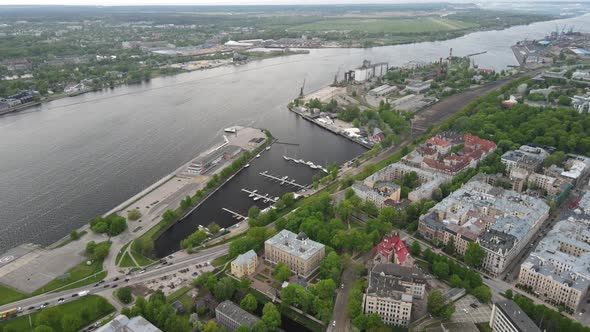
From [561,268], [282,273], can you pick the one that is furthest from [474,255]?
[282,273]

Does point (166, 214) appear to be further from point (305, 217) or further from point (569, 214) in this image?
point (569, 214)

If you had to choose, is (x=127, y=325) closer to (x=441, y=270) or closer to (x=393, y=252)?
(x=393, y=252)

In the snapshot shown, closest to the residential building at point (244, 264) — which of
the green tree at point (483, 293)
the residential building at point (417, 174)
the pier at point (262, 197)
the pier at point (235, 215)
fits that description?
the pier at point (235, 215)

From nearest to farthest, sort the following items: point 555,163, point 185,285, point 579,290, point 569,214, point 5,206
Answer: point 579,290
point 185,285
point 569,214
point 5,206
point 555,163

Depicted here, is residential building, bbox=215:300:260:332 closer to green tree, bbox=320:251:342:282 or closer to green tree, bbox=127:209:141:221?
green tree, bbox=320:251:342:282

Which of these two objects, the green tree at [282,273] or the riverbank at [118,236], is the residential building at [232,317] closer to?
the green tree at [282,273]

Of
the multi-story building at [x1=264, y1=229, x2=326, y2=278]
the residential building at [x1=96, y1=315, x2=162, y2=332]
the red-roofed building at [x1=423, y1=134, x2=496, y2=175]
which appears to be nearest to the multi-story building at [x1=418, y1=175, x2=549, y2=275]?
the red-roofed building at [x1=423, y1=134, x2=496, y2=175]

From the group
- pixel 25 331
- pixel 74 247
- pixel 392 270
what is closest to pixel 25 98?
pixel 74 247
